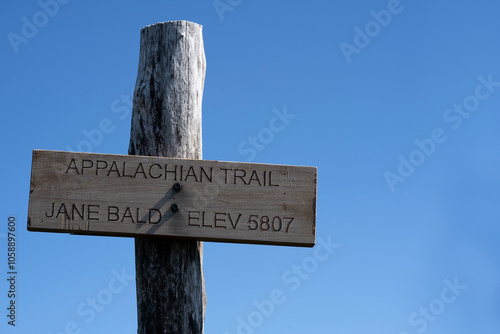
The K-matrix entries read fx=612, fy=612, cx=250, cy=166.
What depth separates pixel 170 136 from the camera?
3.93 metres

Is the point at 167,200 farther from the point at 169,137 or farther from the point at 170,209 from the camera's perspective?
the point at 169,137

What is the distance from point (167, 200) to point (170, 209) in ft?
0.20

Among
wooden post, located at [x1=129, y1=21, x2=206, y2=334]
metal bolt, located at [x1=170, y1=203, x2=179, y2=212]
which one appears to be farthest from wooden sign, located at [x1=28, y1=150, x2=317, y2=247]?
wooden post, located at [x1=129, y1=21, x2=206, y2=334]

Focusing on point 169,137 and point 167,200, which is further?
point 169,137

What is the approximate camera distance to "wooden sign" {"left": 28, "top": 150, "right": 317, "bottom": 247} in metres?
3.72

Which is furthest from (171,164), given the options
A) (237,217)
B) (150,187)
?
(237,217)

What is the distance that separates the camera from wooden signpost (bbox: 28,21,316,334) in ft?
12.2

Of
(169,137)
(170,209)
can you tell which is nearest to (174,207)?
(170,209)

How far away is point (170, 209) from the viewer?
3732mm

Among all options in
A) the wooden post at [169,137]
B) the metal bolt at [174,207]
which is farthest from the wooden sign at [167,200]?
the wooden post at [169,137]

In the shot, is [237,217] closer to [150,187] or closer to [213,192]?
[213,192]

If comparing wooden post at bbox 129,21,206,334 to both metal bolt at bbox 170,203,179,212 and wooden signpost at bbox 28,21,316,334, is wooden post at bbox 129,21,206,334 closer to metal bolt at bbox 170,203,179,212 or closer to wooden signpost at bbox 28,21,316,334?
wooden signpost at bbox 28,21,316,334

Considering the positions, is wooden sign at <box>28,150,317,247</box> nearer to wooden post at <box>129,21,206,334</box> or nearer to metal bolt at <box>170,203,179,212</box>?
metal bolt at <box>170,203,179,212</box>

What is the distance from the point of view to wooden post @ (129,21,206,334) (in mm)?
3736
